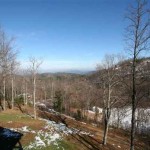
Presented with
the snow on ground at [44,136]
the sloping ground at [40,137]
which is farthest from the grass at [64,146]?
the snow on ground at [44,136]

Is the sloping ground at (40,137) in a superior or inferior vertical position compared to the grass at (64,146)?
superior

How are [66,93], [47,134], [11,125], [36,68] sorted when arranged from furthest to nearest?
[66,93]
[36,68]
[11,125]
[47,134]

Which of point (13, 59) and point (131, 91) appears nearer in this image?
point (131, 91)

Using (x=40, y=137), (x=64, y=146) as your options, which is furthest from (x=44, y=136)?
(x=64, y=146)

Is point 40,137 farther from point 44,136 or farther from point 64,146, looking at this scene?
point 64,146

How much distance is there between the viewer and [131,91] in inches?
659

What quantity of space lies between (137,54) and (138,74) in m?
1.50

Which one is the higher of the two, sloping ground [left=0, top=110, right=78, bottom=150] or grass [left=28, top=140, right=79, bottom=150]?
sloping ground [left=0, top=110, right=78, bottom=150]

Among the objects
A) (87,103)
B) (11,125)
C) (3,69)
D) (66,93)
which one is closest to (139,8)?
(11,125)

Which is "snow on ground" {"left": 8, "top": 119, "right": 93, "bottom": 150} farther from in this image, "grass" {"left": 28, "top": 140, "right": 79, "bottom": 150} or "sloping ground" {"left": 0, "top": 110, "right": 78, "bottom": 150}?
"grass" {"left": 28, "top": 140, "right": 79, "bottom": 150}

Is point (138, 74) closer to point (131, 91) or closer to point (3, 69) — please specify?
point (131, 91)

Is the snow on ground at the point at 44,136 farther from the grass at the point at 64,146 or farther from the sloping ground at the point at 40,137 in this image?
the grass at the point at 64,146

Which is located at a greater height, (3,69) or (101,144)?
(3,69)

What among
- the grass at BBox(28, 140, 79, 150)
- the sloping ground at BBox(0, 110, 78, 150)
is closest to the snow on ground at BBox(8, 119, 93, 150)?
the sloping ground at BBox(0, 110, 78, 150)
